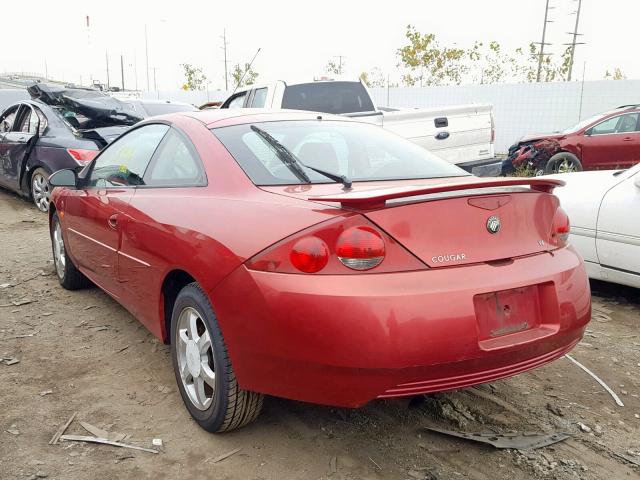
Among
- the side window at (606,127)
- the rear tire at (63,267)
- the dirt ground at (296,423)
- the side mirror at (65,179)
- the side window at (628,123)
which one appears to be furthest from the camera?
the side window at (606,127)

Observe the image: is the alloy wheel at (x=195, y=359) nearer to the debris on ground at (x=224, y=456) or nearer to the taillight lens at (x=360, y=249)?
the debris on ground at (x=224, y=456)

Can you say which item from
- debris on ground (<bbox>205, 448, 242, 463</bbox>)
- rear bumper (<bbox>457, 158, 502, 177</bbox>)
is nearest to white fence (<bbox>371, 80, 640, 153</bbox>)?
rear bumper (<bbox>457, 158, 502, 177</bbox>)

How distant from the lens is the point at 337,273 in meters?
2.16

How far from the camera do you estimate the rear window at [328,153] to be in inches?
109

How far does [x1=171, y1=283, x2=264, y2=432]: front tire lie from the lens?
8.27 feet

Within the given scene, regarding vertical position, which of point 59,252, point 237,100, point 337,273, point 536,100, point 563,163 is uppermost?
point 536,100

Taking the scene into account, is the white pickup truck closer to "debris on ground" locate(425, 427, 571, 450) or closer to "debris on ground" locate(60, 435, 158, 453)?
"debris on ground" locate(425, 427, 571, 450)

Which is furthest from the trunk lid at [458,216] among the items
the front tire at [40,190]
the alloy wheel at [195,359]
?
the front tire at [40,190]

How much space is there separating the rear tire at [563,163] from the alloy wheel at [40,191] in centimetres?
926

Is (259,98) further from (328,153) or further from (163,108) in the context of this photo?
(328,153)

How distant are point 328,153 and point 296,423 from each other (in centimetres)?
141

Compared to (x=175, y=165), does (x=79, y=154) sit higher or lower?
lower

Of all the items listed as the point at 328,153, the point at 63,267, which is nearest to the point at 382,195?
the point at 328,153

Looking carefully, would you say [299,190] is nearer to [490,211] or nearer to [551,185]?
[490,211]
